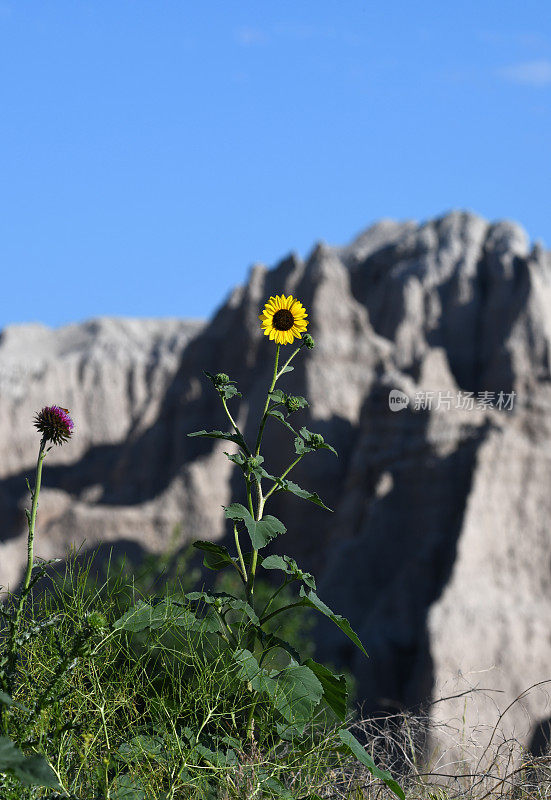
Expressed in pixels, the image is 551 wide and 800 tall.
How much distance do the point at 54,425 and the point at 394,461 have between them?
A: 1661 centimetres

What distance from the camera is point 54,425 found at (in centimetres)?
269

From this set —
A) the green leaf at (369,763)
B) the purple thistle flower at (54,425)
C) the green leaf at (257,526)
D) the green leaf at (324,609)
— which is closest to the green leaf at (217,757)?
the green leaf at (369,763)

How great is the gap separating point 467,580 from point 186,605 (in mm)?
13694

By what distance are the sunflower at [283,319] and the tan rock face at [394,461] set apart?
6219 mm

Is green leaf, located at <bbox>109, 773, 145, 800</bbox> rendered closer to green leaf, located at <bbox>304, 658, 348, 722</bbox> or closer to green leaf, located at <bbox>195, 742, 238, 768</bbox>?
green leaf, located at <bbox>195, 742, 238, 768</bbox>

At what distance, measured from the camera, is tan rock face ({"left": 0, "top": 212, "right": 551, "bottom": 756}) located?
15.8 metres

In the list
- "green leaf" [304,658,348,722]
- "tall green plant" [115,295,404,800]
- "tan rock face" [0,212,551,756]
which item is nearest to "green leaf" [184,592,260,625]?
"tall green plant" [115,295,404,800]

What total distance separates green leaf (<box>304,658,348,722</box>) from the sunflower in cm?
104

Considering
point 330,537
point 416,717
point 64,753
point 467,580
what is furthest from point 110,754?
point 330,537

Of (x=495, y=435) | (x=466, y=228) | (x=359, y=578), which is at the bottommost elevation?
(x=359, y=578)

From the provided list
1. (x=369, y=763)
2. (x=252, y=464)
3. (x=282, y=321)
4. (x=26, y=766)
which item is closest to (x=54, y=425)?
(x=252, y=464)

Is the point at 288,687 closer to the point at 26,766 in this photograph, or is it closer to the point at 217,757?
the point at 217,757

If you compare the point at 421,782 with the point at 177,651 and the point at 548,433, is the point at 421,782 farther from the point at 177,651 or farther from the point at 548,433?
the point at 548,433

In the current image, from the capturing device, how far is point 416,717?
127 inches
